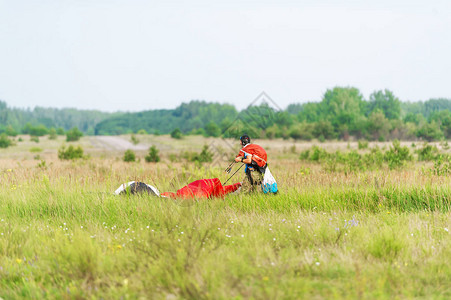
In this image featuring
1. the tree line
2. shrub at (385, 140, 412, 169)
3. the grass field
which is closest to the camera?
the grass field

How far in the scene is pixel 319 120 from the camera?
70875 mm

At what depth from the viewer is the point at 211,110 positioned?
124 m

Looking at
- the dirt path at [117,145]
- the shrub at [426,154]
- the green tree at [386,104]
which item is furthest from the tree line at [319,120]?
the dirt path at [117,145]

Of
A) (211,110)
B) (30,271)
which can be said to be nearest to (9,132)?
(211,110)

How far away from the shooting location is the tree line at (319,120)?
18034 mm

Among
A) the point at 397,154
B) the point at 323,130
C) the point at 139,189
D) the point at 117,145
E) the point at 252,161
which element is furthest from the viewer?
the point at 323,130

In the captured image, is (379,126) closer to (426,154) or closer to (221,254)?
(426,154)

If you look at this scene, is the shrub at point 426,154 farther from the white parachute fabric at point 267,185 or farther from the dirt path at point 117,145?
the dirt path at point 117,145

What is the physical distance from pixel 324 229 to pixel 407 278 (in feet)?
4.33

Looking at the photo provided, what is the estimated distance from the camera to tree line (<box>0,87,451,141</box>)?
710 inches

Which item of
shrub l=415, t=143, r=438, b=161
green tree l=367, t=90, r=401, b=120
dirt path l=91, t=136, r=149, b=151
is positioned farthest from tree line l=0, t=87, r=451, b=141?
dirt path l=91, t=136, r=149, b=151

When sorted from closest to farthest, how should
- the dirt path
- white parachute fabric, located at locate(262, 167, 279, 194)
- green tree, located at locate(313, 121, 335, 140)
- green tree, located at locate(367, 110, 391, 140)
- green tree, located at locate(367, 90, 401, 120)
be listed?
1. white parachute fabric, located at locate(262, 167, 279, 194)
2. the dirt path
3. green tree, located at locate(313, 121, 335, 140)
4. green tree, located at locate(367, 110, 391, 140)
5. green tree, located at locate(367, 90, 401, 120)

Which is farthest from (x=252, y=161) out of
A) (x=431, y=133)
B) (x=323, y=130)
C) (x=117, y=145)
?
(x=323, y=130)

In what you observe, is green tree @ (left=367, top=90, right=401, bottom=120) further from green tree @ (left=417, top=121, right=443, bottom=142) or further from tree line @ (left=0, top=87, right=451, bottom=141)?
green tree @ (left=417, top=121, right=443, bottom=142)
